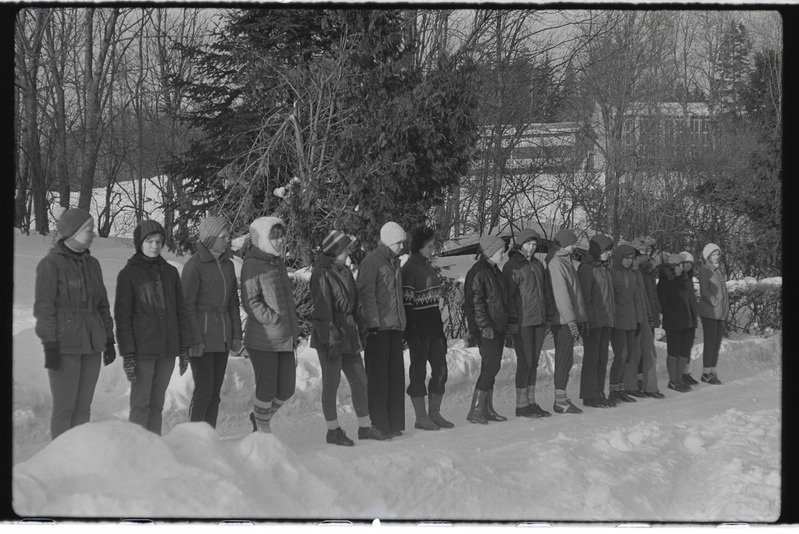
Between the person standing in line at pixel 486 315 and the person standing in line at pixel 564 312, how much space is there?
0.99 metres

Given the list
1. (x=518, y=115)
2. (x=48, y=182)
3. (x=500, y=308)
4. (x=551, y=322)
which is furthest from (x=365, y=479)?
(x=48, y=182)

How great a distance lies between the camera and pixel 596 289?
31.6 feet

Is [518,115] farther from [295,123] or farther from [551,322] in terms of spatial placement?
[551,322]

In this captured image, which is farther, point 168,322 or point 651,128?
point 651,128

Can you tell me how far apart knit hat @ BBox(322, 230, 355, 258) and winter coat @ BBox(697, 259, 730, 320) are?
21.3 ft

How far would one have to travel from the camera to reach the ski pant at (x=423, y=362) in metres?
7.74

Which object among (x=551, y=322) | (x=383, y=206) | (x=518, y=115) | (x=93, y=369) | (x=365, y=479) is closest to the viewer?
(x=365, y=479)

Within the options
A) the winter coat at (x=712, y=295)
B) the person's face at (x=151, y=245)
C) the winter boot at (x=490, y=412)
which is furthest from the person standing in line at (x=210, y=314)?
the winter coat at (x=712, y=295)

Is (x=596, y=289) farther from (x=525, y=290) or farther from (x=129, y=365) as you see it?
(x=129, y=365)

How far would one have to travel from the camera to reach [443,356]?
25.9 feet

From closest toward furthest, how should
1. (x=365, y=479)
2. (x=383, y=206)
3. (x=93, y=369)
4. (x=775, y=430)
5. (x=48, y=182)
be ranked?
(x=365, y=479), (x=93, y=369), (x=775, y=430), (x=383, y=206), (x=48, y=182)

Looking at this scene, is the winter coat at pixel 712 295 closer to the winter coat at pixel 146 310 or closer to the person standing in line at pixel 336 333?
the person standing in line at pixel 336 333

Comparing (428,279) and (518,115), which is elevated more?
(518,115)
